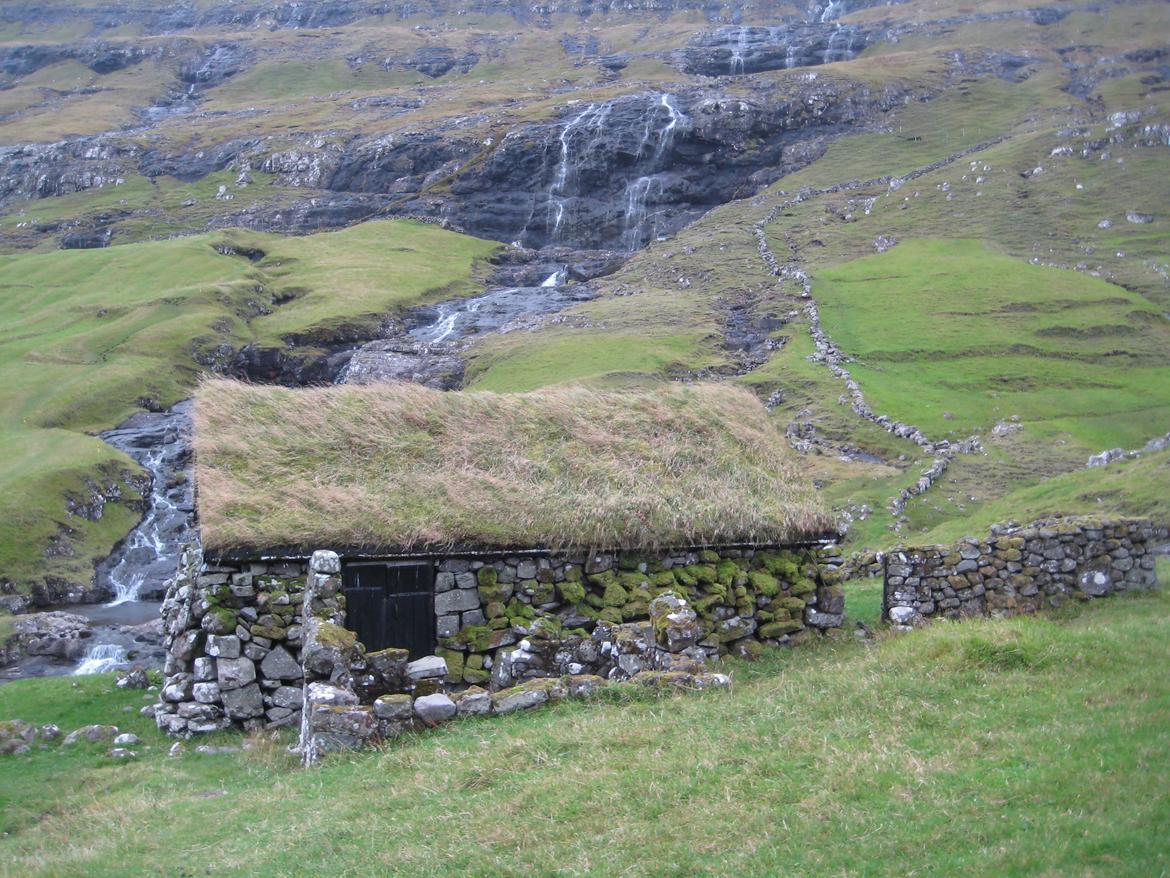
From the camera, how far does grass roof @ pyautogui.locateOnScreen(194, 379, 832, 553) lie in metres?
18.9

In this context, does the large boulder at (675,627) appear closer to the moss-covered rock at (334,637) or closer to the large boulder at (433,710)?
the large boulder at (433,710)

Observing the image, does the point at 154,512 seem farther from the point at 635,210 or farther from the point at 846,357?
the point at 635,210

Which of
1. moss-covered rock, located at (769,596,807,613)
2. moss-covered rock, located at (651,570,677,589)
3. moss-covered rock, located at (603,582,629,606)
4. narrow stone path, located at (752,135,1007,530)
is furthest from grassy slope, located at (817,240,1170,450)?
moss-covered rock, located at (603,582,629,606)

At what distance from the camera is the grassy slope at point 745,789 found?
912cm

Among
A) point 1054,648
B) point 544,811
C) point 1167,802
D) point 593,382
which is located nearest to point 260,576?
point 544,811

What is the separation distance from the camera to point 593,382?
70.0 metres

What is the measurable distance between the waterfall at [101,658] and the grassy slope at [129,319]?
39.1 ft

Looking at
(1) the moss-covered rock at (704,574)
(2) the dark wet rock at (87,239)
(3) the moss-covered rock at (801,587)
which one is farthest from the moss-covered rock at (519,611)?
(2) the dark wet rock at (87,239)

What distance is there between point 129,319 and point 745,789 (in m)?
93.3

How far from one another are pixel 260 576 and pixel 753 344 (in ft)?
→ 235

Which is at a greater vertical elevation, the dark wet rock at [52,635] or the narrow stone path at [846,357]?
the narrow stone path at [846,357]

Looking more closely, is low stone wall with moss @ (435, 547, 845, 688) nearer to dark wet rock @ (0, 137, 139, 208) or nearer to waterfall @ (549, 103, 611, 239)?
waterfall @ (549, 103, 611, 239)

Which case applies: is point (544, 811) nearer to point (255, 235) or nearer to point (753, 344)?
point (753, 344)

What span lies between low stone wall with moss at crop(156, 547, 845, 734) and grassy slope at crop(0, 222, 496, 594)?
119 ft
